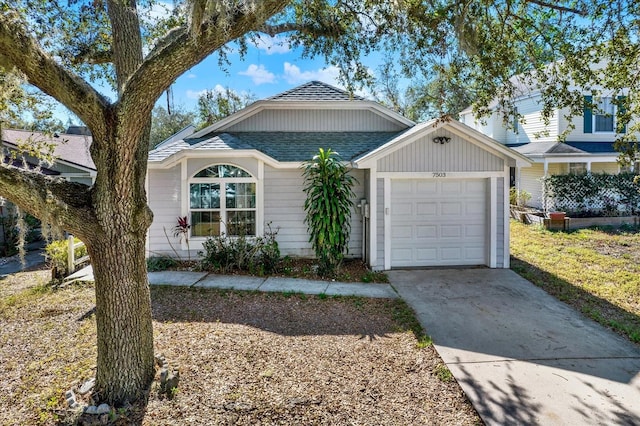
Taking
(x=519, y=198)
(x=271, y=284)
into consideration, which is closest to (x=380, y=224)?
(x=271, y=284)

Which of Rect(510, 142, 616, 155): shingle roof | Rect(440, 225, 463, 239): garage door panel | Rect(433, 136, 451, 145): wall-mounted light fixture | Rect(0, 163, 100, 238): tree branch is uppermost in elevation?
Rect(510, 142, 616, 155): shingle roof

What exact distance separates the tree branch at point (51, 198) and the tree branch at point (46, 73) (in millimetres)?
620

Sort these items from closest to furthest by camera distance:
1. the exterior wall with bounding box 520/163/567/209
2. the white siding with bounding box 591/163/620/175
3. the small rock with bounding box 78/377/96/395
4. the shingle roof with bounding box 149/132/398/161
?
the small rock with bounding box 78/377/96/395 < the shingle roof with bounding box 149/132/398/161 < the white siding with bounding box 591/163/620/175 < the exterior wall with bounding box 520/163/567/209

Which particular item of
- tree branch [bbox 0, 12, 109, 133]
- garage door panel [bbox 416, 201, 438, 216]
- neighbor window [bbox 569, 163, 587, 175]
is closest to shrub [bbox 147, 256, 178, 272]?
garage door panel [bbox 416, 201, 438, 216]

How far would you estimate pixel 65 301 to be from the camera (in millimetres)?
7129

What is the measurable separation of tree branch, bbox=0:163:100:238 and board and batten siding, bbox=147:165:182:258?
19.5 feet

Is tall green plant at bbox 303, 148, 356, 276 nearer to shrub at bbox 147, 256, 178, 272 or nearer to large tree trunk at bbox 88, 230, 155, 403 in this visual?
shrub at bbox 147, 256, 178, 272

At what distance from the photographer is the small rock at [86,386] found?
3.95 metres

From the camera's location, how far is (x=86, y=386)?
402 cm

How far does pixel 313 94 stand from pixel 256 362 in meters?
9.44

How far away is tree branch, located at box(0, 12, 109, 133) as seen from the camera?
302 centimetres

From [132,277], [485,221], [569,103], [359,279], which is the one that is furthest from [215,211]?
[569,103]

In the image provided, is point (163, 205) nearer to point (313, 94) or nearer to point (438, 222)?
point (313, 94)

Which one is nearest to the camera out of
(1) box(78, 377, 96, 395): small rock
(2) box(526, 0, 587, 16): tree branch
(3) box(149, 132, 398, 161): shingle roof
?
(1) box(78, 377, 96, 395): small rock
